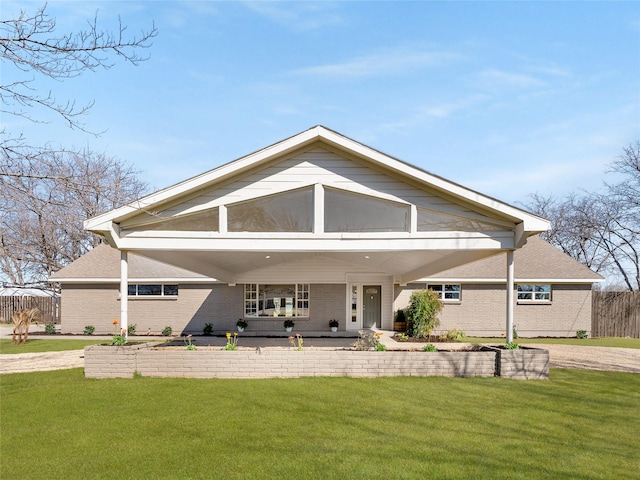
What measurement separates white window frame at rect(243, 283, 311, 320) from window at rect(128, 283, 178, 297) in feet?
10.9

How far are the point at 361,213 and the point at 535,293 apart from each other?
556 inches

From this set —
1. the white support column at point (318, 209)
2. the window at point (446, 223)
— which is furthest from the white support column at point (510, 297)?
the white support column at point (318, 209)

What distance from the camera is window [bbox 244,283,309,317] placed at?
21.2 meters

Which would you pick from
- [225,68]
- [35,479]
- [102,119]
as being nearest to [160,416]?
[35,479]

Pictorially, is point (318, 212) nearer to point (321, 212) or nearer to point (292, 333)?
point (321, 212)

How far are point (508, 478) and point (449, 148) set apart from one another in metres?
17.9

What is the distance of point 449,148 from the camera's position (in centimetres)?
2136

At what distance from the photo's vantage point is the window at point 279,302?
69.4 feet

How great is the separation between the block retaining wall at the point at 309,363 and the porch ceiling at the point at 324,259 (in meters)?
2.39

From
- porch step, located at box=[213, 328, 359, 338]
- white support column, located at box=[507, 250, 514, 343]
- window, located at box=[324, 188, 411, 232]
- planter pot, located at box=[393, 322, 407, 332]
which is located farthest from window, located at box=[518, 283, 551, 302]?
window, located at box=[324, 188, 411, 232]

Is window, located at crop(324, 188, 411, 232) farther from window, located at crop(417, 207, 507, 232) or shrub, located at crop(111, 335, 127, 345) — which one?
shrub, located at crop(111, 335, 127, 345)

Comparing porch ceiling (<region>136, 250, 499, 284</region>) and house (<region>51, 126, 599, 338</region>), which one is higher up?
house (<region>51, 126, 599, 338</region>)

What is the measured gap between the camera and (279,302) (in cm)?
2117

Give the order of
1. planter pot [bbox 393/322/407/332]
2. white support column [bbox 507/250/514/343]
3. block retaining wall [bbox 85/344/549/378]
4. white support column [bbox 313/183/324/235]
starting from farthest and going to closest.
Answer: planter pot [bbox 393/322/407/332] < white support column [bbox 507/250/514/343] < white support column [bbox 313/183/324/235] < block retaining wall [bbox 85/344/549/378]
